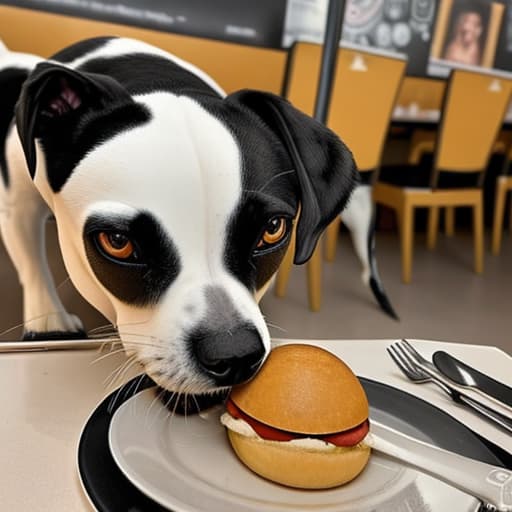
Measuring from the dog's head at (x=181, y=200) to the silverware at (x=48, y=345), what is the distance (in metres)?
0.03

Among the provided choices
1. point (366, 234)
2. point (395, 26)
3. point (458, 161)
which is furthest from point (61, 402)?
point (395, 26)

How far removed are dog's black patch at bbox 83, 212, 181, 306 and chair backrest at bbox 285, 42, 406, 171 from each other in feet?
4.36

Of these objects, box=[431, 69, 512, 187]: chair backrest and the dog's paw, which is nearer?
the dog's paw

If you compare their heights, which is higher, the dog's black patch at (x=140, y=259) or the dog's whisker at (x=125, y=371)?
the dog's black patch at (x=140, y=259)

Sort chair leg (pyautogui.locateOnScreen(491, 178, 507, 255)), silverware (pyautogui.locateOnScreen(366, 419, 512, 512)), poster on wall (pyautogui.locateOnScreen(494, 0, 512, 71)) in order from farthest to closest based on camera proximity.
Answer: poster on wall (pyautogui.locateOnScreen(494, 0, 512, 71)) < chair leg (pyautogui.locateOnScreen(491, 178, 507, 255)) < silverware (pyautogui.locateOnScreen(366, 419, 512, 512))

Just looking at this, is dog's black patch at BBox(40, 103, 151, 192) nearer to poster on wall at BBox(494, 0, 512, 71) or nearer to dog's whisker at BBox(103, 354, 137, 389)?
dog's whisker at BBox(103, 354, 137, 389)

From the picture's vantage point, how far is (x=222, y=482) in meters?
0.35

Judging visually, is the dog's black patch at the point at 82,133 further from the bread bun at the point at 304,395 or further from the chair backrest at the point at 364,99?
the chair backrest at the point at 364,99

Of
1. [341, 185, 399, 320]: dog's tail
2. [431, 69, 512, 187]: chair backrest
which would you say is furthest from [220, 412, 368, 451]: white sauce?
[431, 69, 512, 187]: chair backrest

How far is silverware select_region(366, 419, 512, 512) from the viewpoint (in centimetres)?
32

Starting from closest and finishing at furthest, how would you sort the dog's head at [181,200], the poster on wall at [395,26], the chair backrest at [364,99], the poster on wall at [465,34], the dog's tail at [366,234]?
the dog's head at [181,200] → the dog's tail at [366,234] → the chair backrest at [364,99] → the poster on wall at [395,26] → the poster on wall at [465,34]

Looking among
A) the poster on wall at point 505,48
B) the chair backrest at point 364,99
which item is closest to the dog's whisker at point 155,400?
the chair backrest at point 364,99

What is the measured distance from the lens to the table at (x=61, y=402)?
1.15 feet

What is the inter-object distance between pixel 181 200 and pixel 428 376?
0.26 meters
